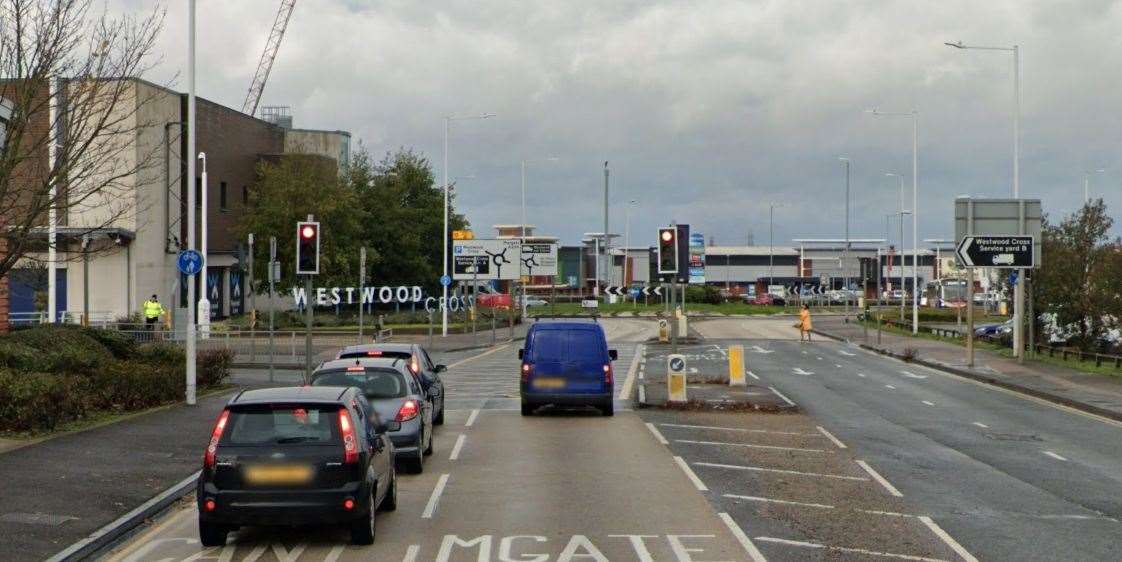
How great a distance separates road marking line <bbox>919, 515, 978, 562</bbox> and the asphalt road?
8 centimetres

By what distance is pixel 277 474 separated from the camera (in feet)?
37.2

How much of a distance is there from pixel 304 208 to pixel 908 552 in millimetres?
54479

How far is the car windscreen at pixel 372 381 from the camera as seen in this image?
55.3 ft

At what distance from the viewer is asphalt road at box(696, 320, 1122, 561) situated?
1284 cm

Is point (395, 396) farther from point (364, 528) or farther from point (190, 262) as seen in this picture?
point (190, 262)

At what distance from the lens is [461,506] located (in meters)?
14.2

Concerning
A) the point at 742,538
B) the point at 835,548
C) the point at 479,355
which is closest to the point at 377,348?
the point at 742,538

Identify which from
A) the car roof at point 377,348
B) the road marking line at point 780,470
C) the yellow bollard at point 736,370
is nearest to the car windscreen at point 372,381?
the car roof at point 377,348

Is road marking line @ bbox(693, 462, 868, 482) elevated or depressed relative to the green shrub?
depressed

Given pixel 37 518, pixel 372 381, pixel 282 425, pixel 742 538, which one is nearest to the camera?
pixel 282 425

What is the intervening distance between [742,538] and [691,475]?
173 inches

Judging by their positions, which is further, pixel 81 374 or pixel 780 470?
pixel 81 374

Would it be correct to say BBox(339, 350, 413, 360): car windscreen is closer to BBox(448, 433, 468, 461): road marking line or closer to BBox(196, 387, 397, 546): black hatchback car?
BBox(448, 433, 468, 461): road marking line

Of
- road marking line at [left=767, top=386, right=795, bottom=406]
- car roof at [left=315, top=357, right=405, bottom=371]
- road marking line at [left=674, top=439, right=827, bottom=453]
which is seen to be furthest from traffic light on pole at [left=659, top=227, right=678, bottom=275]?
car roof at [left=315, top=357, right=405, bottom=371]
